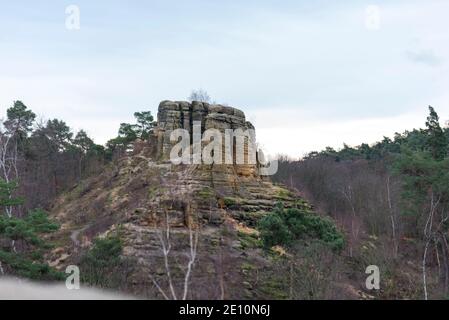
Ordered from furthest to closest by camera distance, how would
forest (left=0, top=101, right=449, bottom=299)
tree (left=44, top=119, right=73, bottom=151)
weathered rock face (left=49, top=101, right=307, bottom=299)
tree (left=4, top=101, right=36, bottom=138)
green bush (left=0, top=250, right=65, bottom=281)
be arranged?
tree (left=44, top=119, right=73, bottom=151)
tree (left=4, top=101, right=36, bottom=138)
weathered rock face (left=49, top=101, right=307, bottom=299)
forest (left=0, top=101, right=449, bottom=299)
green bush (left=0, top=250, right=65, bottom=281)

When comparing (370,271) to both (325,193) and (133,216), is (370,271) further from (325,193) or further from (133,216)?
(325,193)

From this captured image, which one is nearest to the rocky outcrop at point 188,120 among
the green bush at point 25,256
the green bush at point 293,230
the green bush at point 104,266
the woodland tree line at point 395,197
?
the woodland tree line at point 395,197

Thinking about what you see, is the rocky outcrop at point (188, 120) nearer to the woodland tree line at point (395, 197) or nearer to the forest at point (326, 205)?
the forest at point (326, 205)

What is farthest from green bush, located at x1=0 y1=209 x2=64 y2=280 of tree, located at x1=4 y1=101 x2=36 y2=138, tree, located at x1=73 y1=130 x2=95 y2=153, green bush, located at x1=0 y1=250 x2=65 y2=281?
tree, located at x1=73 y1=130 x2=95 y2=153

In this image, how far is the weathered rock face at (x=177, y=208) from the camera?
18.3 meters

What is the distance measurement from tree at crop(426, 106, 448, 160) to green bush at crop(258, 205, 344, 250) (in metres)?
22.0

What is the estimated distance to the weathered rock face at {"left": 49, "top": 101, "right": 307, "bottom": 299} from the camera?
18281mm

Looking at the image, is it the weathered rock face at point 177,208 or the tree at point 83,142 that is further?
the tree at point 83,142

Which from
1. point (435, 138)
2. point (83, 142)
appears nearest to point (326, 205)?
point (435, 138)

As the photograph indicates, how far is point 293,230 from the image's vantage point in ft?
57.5

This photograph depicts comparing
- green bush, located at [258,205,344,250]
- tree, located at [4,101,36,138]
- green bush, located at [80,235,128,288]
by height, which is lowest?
green bush, located at [80,235,128,288]

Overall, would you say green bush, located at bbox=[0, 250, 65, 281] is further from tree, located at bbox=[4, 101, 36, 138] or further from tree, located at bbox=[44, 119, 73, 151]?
tree, located at bbox=[44, 119, 73, 151]

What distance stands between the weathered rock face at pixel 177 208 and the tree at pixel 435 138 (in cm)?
1151
